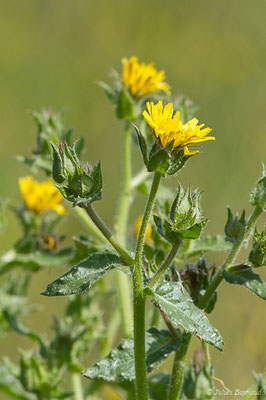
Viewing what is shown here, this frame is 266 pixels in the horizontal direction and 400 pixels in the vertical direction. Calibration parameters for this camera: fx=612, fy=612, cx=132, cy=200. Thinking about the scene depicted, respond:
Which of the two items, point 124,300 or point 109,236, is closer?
point 109,236

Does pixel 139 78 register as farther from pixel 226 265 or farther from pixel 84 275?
pixel 84 275

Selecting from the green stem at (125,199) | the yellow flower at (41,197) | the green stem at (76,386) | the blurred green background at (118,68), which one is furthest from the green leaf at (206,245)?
the blurred green background at (118,68)

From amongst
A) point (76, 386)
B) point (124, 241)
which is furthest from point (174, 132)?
point (76, 386)

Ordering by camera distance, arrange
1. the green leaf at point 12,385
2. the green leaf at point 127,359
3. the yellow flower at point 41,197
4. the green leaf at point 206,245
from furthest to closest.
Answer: the yellow flower at point 41,197 < the green leaf at point 12,385 < the green leaf at point 206,245 < the green leaf at point 127,359

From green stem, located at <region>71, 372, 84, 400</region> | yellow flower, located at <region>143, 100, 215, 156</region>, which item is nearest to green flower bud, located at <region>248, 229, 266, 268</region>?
yellow flower, located at <region>143, 100, 215, 156</region>

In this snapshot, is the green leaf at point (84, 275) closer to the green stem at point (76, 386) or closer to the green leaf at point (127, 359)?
the green leaf at point (127, 359)

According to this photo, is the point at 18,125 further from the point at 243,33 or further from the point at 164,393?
the point at 164,393

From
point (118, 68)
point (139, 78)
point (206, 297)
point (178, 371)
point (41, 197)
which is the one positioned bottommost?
point (178, 371)
